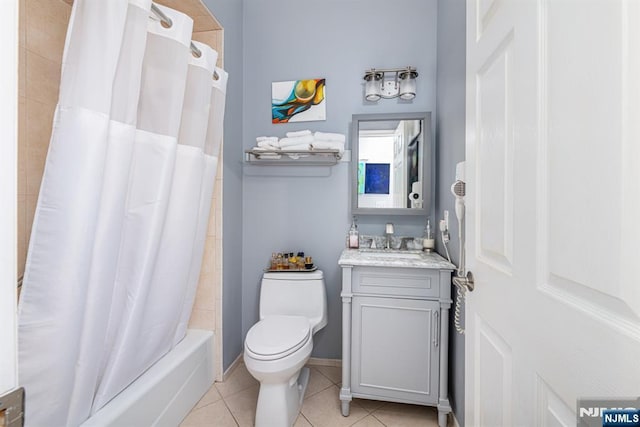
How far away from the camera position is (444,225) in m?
1.53

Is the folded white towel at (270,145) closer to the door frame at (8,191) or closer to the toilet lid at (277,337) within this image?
the toilet lid at (277,337)

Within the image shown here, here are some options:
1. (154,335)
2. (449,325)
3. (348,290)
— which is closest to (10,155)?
(154,335)

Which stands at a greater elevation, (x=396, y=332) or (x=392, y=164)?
(x=392, y=164)

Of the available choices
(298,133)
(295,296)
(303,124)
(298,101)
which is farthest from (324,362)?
(298,101)

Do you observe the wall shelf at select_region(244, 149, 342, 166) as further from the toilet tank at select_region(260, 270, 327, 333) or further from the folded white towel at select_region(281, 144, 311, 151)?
the toilet tank at select_region(260, 270, 327, 333)

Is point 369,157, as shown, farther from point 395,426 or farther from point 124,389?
point 124,389

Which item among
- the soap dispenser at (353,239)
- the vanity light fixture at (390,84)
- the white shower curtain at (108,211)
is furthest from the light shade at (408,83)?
the white shower curtain at (108,211)

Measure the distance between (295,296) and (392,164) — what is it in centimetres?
111

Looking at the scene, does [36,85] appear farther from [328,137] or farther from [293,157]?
[328,137]

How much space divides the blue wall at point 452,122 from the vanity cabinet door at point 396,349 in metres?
0.12

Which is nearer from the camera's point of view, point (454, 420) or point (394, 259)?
point (454, 420)

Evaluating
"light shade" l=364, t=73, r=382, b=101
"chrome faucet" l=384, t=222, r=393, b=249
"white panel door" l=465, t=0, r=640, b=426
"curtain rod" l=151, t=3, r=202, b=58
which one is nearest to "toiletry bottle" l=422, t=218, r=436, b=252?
"chrome faucet" l=384, t=222, r=393, b=249

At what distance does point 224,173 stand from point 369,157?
0.99 metres

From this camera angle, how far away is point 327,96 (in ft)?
6.75
